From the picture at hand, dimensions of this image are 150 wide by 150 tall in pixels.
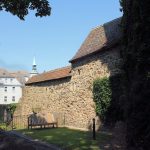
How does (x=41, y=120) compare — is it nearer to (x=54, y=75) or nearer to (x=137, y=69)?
(x=54, y=75)

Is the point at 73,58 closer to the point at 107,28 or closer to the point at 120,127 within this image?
the point at 107,28

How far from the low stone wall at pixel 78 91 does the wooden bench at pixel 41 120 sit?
75.8 inches

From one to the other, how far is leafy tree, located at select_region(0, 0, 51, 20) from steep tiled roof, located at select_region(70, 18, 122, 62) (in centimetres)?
888

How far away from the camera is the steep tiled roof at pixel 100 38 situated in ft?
79.3

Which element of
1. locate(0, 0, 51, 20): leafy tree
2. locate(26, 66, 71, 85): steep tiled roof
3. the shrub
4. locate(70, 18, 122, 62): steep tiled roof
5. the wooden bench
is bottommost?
the wooden bench

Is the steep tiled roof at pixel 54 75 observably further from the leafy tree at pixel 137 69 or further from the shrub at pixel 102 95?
the leafy tree at pixel 137 69

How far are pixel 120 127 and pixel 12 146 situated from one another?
219 inches

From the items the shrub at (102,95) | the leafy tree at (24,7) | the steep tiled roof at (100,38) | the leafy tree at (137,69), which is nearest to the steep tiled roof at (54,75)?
the steep tiled roof at (100,38)

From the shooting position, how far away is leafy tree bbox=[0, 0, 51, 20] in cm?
1378

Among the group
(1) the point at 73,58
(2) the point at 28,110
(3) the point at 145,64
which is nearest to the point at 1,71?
(2) the point at 28,110

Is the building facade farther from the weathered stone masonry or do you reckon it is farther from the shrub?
the shrub

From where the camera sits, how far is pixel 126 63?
1673cm

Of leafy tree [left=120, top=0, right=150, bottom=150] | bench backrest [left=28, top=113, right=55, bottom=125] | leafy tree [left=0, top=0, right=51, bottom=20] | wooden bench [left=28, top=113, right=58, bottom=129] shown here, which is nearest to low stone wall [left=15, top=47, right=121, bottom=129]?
wooden bench [left=28, top=113, right=58, bottom=129]

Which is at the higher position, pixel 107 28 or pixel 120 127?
pixel 107 28
